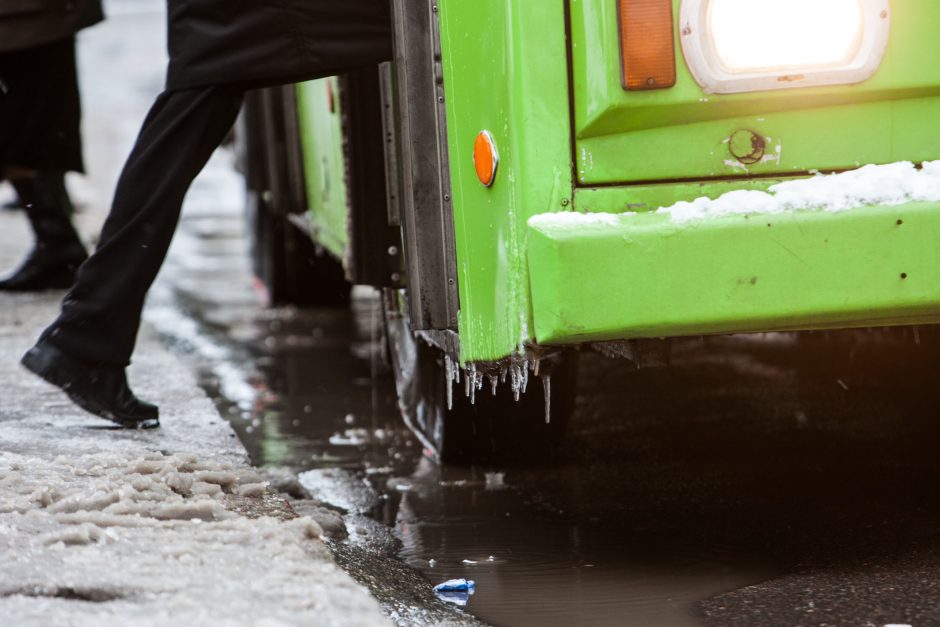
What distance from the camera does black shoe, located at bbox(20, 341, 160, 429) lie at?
3.24m

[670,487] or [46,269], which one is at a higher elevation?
[46,269]

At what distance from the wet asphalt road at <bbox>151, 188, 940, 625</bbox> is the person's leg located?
0.73m

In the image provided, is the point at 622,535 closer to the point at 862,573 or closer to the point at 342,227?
the point at 862,573

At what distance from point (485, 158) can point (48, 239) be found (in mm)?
3691

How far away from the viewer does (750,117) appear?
2.50 m

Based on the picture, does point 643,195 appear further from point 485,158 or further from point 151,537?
point 151,537

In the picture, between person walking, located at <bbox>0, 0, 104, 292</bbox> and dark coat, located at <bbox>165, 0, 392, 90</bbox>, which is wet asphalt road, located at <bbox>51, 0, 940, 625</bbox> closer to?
person walking, located at <bbox>0, 0, 104, 292</bbox>

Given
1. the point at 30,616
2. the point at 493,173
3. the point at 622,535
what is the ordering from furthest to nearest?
the point at 622,535
the point at 493,173
the point at 30,616

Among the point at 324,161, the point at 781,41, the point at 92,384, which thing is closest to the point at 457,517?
the point at 92,384

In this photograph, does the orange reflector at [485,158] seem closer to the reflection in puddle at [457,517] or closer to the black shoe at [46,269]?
the reflection in puddle at [457,517]

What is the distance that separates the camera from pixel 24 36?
17.2ft

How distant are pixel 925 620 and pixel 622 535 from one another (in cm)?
84

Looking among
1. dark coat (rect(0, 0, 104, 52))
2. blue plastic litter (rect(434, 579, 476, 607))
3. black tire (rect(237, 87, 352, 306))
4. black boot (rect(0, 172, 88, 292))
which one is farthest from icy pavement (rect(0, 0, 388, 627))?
black boot (rect(0, 172, 88, 292))

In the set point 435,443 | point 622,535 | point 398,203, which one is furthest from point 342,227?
point 622,535
